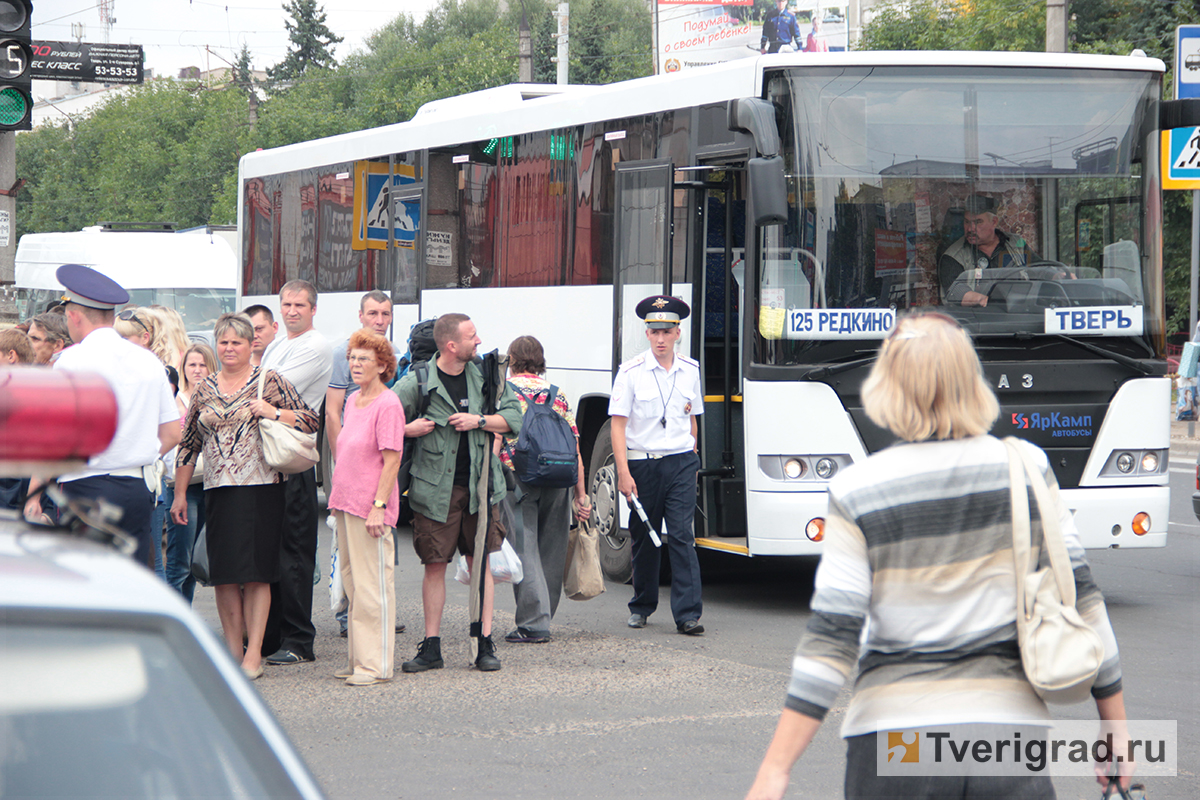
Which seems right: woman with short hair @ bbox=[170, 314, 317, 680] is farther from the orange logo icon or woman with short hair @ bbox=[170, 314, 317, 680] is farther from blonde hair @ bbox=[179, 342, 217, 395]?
the orange logo icon

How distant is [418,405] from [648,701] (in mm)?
1903

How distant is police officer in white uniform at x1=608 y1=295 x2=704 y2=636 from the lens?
8.34 metres

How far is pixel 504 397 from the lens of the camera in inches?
295

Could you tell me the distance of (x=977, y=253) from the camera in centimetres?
865

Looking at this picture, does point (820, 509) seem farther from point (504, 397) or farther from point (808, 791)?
point (808, 791)

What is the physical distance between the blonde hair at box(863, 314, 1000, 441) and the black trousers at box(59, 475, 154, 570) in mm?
3920

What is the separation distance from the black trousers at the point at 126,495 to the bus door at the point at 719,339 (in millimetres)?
4049

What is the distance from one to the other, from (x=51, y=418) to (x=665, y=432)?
655 cm

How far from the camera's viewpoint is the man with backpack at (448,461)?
283 inches

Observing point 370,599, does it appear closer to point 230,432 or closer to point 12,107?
point 230,432

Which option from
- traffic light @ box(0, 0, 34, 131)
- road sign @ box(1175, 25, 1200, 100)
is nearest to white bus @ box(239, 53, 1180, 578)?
traffic light @ box(0, 0, 34, 131)

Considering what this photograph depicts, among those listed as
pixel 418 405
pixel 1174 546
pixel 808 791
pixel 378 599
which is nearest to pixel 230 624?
pixel 378 599

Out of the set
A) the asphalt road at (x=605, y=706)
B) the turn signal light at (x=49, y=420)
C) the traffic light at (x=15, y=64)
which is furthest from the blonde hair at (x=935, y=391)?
the traffic light at (x=15, y=64)

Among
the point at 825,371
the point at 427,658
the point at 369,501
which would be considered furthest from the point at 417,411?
the point at 825,371
